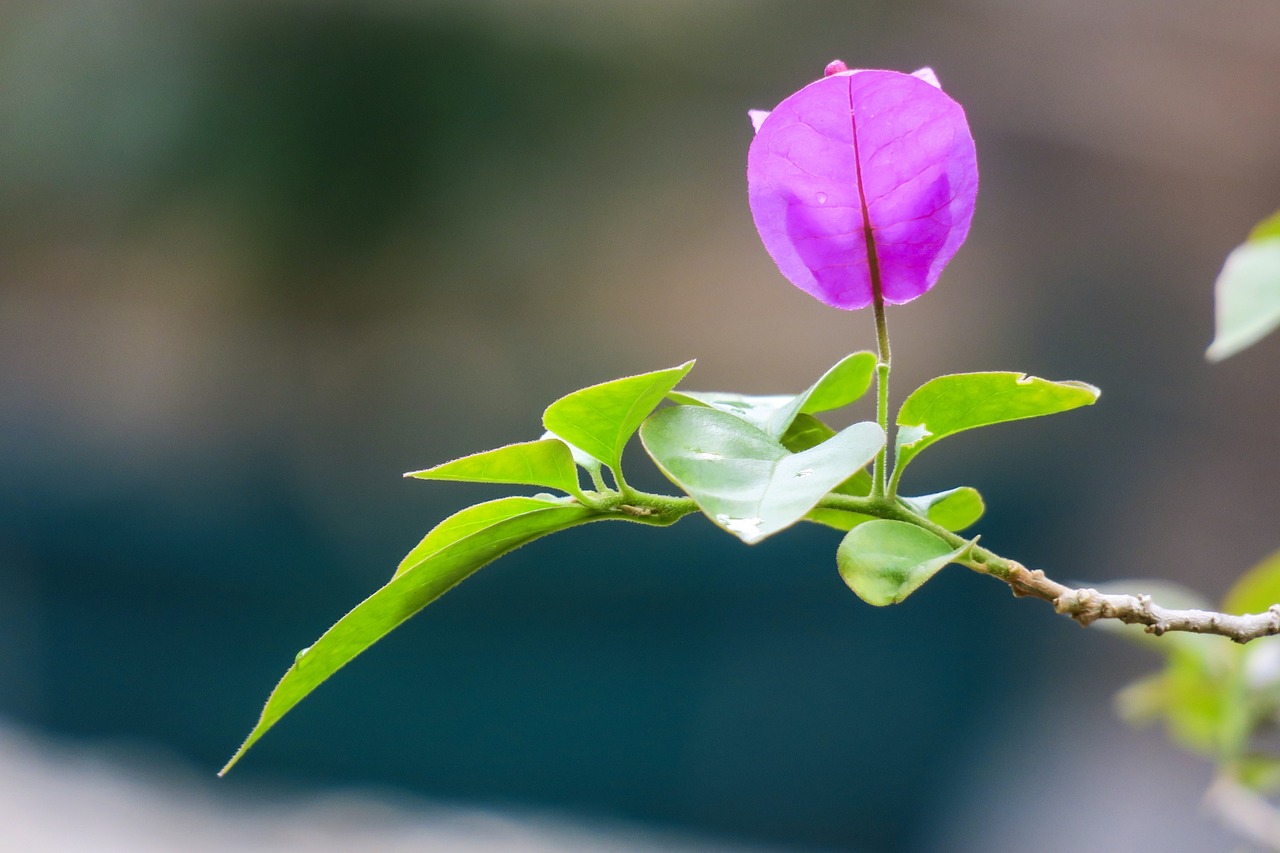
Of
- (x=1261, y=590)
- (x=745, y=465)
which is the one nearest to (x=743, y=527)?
(x=745, y=465)

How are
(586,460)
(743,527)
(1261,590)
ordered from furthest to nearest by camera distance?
(1261,590), (586,460), (743,527)

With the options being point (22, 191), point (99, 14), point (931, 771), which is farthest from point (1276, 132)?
point (22, 191)

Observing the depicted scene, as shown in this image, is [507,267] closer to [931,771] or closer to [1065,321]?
[1065,321]

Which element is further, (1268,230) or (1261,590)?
(1261,590)

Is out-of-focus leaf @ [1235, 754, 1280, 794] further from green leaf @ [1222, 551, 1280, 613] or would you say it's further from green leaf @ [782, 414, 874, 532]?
green leaf @ [782, 414, 874, 532]

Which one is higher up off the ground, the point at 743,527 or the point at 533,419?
the point at 743,527

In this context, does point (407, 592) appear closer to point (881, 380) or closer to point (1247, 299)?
point (881, 380)
